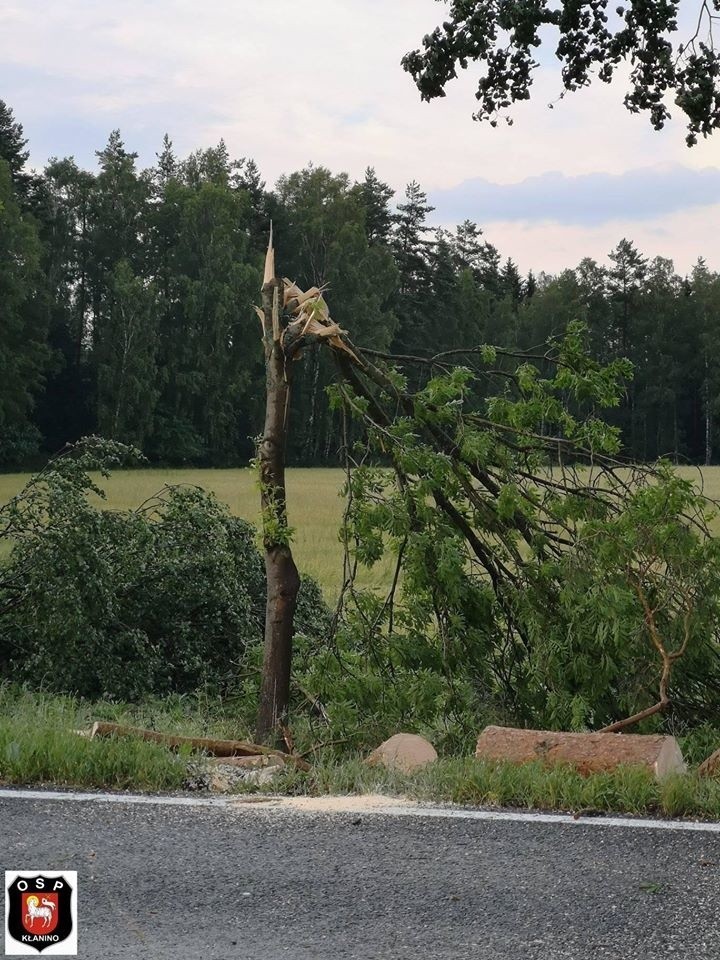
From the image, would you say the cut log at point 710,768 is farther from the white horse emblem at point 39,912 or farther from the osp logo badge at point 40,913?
the white horse emblem at point 39,912

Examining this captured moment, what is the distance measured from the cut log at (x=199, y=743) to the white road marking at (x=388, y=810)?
0.81m

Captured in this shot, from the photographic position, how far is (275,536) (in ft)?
28.2

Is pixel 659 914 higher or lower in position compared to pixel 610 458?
lower

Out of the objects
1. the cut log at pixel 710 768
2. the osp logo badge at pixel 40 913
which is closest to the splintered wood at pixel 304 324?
the cut log at pixel 710 768

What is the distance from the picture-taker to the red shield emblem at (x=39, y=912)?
177 inches

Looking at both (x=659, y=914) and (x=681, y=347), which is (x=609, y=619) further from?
(x=681, y=347)

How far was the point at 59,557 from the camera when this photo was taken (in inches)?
399

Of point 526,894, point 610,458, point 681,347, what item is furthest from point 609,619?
point 681,347

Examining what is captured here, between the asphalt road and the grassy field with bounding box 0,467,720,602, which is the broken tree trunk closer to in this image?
the grassy field with bounding box 0,467,720,602

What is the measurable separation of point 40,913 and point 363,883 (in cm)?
126

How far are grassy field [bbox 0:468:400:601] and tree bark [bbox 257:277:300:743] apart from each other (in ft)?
0.55

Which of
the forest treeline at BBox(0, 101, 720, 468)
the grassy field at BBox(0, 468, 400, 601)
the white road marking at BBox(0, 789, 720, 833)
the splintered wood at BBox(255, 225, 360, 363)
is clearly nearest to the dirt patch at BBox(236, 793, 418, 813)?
the white road marking at BBox(0, 789, 720, 833)

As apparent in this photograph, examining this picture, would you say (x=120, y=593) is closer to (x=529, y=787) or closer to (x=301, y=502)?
(x=529, y=787)

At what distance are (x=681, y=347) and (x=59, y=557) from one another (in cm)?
7155
